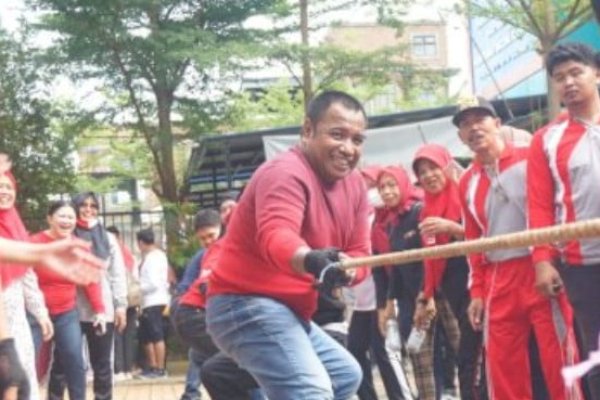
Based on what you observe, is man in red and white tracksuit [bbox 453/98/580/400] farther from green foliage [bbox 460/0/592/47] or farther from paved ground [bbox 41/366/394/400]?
green foliage [bbox 460/0/592/47]

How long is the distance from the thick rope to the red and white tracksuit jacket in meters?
1.78

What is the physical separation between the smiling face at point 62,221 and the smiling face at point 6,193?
131 centimetres

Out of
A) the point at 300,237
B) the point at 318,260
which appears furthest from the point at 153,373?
the point at 318,260

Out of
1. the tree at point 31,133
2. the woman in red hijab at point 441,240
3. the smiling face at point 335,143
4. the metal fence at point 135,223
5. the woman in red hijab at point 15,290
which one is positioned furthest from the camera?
the tree at point 31,133

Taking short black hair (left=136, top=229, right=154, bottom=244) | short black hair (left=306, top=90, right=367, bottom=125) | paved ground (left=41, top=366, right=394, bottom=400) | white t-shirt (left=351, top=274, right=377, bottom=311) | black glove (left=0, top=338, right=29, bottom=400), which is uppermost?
short black hair (left=306, top=90, right=367, bottom=125)

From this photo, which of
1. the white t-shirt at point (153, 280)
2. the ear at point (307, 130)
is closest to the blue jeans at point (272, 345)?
the ear at point (307, 130)

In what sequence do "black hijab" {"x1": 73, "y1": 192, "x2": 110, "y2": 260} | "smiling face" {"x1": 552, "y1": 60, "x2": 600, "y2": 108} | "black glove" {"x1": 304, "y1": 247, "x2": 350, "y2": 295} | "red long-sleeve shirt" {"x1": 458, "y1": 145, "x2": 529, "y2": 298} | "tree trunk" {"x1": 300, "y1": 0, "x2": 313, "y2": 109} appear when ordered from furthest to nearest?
"tree trunk" {"x1": 300, "y1": 0, "x2": 313, "y2": 109}, "black hijab" {"x1": 73, "y1": 192, "x2": 110, "y2": 260}, "red long-sleeve shirt" {"x1": 458, "y1": 145, "x2": 529, "y2": 298}, "smiling face" {"x1": 552, "y1": 60, "x2": 600, "y2": 108}, "black glove" {"x1": 304, "y1": 247, "x2": 350, "y2": 295}

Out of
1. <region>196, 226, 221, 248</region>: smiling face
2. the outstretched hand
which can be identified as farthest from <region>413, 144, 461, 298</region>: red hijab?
the outstretched hand

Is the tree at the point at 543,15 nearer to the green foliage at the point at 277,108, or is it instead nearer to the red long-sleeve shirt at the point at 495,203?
the red long-sleeve shirt at the point at 495,203

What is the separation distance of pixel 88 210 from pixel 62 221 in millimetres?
618

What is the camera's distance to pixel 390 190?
25.3 feet

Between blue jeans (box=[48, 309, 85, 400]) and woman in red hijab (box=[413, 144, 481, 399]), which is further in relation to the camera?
blue jeans (box=[48, 309, 85, 400])

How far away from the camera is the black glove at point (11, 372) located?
3933 mm

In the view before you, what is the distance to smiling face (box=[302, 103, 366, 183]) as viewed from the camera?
14.9 ft
